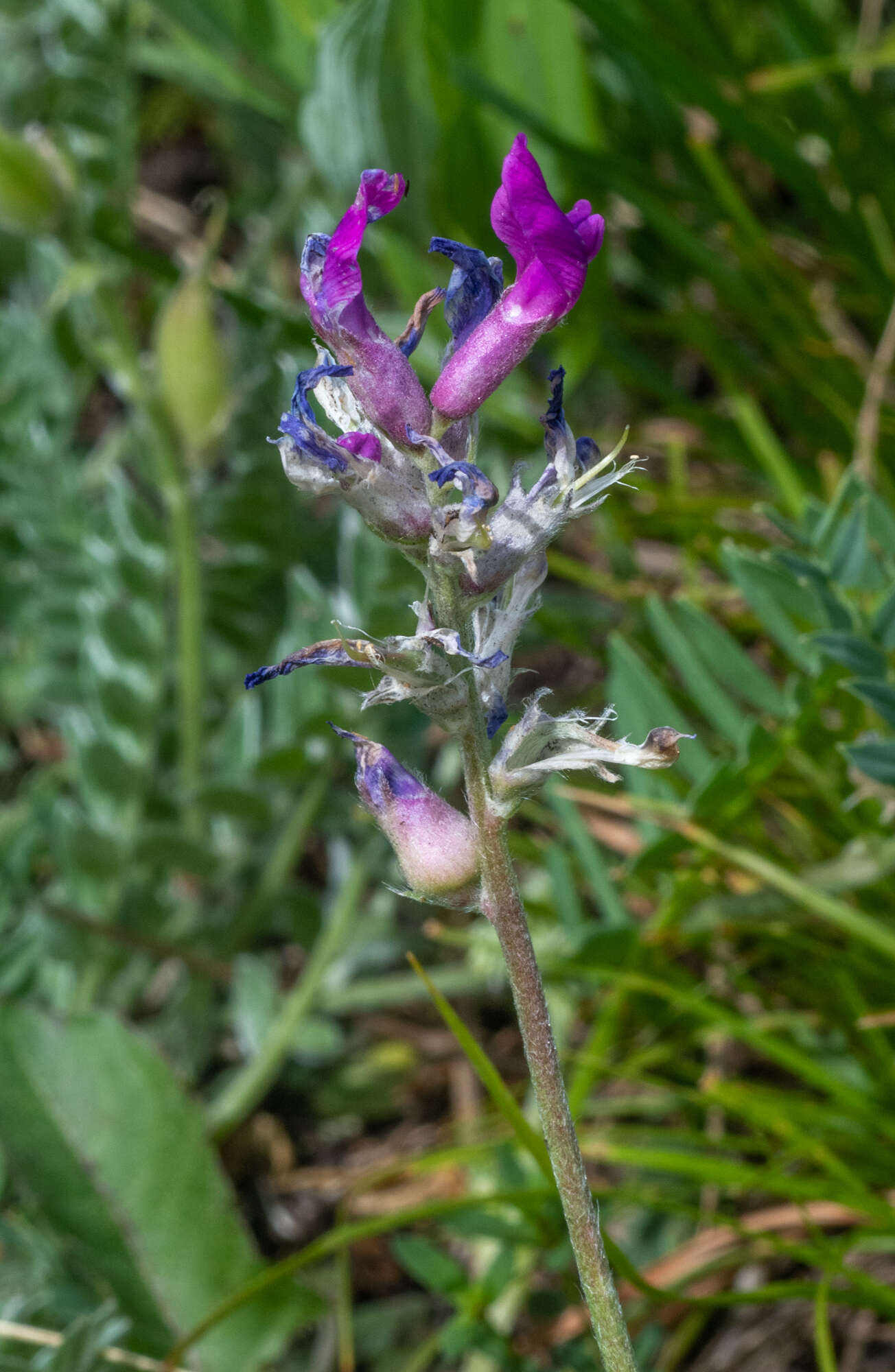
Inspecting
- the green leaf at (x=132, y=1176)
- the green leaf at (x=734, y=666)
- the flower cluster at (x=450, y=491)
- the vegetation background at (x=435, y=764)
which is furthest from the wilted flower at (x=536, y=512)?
the green leaf at (x=132, y=1176)

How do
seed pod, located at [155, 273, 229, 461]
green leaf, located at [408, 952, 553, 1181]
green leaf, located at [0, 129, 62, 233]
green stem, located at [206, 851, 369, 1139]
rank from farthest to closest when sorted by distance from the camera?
green stem, located at [206, 851, 369, 1139] → seed pod, located at [155, 273, 229, 461] → green leaf, located at [0, 129, 62, 233] → green leaf, located at [408, 952, 553, 1181]

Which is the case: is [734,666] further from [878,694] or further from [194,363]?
[194,363]

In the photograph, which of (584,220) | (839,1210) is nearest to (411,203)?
(584,220)

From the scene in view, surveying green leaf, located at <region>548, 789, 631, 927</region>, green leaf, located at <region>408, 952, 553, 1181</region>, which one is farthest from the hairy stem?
green leaf, located at <region>548, 789, 631, 927</region>

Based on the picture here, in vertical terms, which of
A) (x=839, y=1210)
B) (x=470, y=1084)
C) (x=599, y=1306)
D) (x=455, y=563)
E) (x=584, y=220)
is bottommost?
(x=470, y=1084)

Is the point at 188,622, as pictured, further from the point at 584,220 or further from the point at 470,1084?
the point at 584,220

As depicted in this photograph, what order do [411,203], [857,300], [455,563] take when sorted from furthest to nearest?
[857,300] → [411,203] → [455,563]

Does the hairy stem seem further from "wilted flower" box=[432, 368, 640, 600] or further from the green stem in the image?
the green stem
